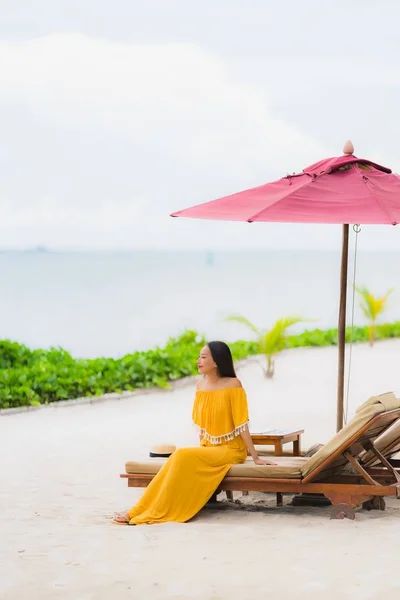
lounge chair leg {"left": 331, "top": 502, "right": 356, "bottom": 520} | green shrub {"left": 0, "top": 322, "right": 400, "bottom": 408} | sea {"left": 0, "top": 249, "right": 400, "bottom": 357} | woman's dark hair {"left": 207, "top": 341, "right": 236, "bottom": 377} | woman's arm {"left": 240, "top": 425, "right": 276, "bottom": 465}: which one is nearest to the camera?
lounge chair leg {"left": 331, "top": 502, "right": 356, "bottom": 520}

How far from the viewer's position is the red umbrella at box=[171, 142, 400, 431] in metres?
6.91

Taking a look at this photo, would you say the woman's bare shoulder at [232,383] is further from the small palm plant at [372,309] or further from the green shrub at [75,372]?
the small palm plant at [372,309]

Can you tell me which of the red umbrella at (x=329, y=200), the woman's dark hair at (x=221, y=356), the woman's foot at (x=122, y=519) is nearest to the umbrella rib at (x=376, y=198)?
the red umbrella at (x=329, y=200)

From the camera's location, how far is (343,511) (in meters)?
6.55

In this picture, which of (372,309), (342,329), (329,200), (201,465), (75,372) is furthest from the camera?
(372,309)

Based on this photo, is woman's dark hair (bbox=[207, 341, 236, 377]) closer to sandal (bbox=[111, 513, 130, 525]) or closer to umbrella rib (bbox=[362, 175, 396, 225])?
sandal (bbox=[111, 513, 130, 525])

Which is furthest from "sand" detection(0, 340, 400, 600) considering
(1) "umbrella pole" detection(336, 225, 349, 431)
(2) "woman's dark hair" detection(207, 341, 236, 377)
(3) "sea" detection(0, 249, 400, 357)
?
(3) "sea" detection(0, 249, 400, 357)

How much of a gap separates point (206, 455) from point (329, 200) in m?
1.85

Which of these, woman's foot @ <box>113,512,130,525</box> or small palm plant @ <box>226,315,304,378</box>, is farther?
small palm plant @ <box>226,315,304,378</box>

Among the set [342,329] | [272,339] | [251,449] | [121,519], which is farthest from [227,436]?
[272,339]

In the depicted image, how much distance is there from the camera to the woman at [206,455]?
21.7 feet

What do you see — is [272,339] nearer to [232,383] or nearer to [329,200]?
[329,200]

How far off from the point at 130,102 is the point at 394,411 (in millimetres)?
108315

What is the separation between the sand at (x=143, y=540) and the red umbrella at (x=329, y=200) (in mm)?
1606
